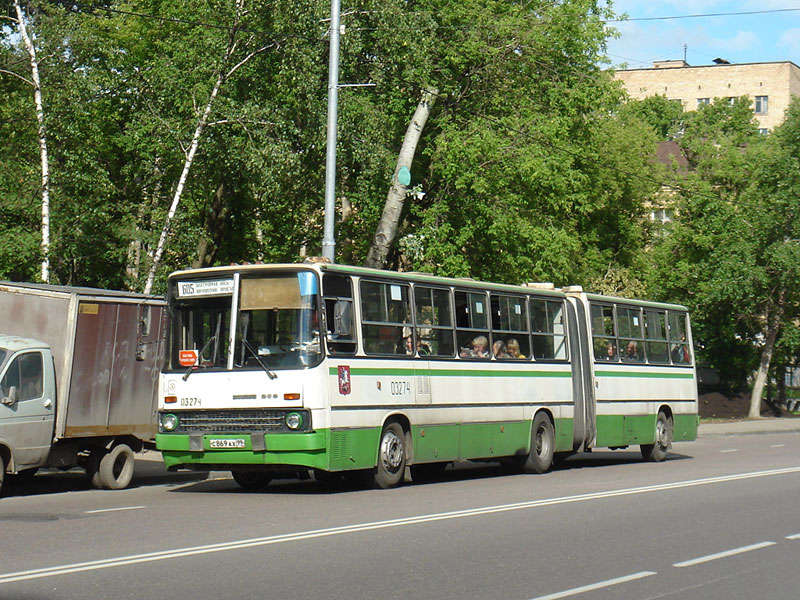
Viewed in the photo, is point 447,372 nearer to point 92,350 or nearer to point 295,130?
point 92,350

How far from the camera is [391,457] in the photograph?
51.9 feet

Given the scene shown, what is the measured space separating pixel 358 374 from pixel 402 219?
1901 centimetres

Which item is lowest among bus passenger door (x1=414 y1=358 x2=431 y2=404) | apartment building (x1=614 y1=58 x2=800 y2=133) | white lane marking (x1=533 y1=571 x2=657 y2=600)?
white lane marking (x1=533 y1=571 x2=657 y2=600)

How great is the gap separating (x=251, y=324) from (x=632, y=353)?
10.0 m

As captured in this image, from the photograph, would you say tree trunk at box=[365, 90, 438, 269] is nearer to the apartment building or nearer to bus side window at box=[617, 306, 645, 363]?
bus side window at box=[617, 306, 645, 363]

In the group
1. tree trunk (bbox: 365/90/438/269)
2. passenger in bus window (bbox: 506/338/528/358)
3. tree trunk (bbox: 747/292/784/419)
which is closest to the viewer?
passenger in bus window (bbox: 506/338/528/358)

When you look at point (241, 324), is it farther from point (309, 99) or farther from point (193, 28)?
point (193, 28)

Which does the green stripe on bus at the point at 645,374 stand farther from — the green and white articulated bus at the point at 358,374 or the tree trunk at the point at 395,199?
the tree trunk at the point at 395,199

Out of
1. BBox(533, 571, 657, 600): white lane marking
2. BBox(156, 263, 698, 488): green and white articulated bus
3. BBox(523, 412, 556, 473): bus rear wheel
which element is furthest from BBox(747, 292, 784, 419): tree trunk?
BBox(533, 571, 657, 600): white lane marking

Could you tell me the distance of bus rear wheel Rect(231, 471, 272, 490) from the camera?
1630 cm

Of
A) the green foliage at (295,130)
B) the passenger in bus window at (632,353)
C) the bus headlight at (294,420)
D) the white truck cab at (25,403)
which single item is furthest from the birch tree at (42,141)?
the passenger in bus window at (632,353)

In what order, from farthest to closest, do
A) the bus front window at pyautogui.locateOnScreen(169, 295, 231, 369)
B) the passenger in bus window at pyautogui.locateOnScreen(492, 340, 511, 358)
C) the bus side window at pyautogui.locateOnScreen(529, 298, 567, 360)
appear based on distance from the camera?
1. the bus side window at pyautogui.locateOnScreen(529, 298, 567, 360)
2. the passenger in bus window at pyautogui.locateOnScreen(492, 340, 511, 358)
3. the bus front window at pyautogui.locateOnScreen(169, 295, 231, 369)

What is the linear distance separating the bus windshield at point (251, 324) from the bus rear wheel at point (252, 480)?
2031 mm

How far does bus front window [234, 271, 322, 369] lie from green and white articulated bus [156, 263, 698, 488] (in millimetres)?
15
